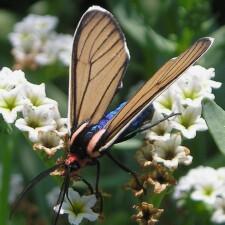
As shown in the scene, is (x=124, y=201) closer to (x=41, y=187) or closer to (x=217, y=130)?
(x=41, y=187)

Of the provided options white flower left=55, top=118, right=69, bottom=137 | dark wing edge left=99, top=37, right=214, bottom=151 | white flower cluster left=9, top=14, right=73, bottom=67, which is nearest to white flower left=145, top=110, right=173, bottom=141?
dark wing edge left=99, top=37, right=214, bottom=151

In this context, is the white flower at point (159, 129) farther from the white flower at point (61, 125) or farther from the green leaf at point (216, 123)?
the white flower at point (61, 125)

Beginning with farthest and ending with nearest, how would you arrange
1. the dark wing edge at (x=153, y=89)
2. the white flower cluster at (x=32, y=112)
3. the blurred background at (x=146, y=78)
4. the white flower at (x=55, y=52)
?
the white flower at (x=55, y=52), the blurred background at (x=146, y=78), the white flower cluster at (x=32, y=112), the dark wing edge at (x=153, y=89)

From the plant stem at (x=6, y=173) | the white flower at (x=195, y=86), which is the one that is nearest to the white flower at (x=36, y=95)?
the plant stem at (x=6, y=173)

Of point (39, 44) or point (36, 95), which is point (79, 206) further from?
point (39, 44)

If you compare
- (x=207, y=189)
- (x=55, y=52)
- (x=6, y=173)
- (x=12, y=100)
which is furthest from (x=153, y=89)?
(x=55, y=52)

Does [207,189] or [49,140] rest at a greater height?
[49,140]

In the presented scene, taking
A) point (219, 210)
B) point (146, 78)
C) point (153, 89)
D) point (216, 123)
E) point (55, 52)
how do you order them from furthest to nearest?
point (146, 78) → point (55, 52) → point (219, 210) → point (216, 123) → point (153, 89)
